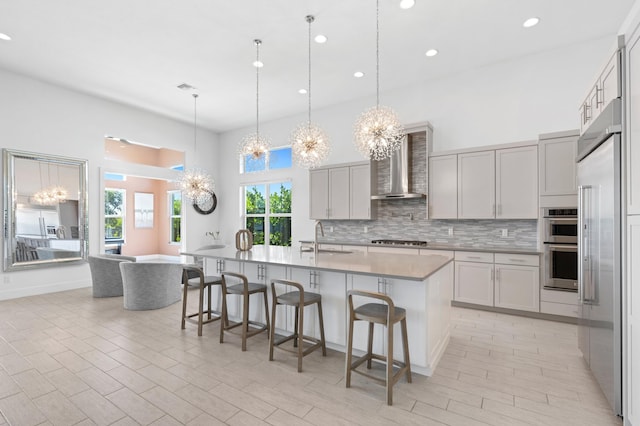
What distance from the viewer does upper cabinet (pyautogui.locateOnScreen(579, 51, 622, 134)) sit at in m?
2.09

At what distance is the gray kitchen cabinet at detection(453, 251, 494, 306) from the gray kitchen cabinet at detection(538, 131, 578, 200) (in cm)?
115

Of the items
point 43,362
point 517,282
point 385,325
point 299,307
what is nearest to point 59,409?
point 43,362

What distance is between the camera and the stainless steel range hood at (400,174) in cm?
545

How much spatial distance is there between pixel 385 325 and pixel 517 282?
9.51 feet

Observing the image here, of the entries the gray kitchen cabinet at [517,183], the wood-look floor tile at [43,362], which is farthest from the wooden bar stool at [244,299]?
the gray kitchen cabinet at [517,183]

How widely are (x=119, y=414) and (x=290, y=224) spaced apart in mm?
5533

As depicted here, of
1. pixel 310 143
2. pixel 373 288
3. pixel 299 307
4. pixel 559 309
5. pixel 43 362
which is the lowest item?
pixel 43 362

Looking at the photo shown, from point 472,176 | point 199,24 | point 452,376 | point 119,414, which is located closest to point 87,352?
point 119,414

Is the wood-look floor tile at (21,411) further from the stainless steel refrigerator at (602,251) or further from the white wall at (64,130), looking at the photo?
the white wall at (64,130)

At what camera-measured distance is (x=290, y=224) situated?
757 centimetres

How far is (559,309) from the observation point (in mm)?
4086

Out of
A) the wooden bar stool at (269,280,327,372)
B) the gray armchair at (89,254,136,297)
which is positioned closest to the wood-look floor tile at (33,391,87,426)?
the wooden bar stool at (269,280,327,372)

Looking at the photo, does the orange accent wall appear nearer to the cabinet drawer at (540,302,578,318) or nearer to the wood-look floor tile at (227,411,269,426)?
the wood-look floor tile at (227,411,269,426)

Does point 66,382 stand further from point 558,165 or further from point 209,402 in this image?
point 558,165
